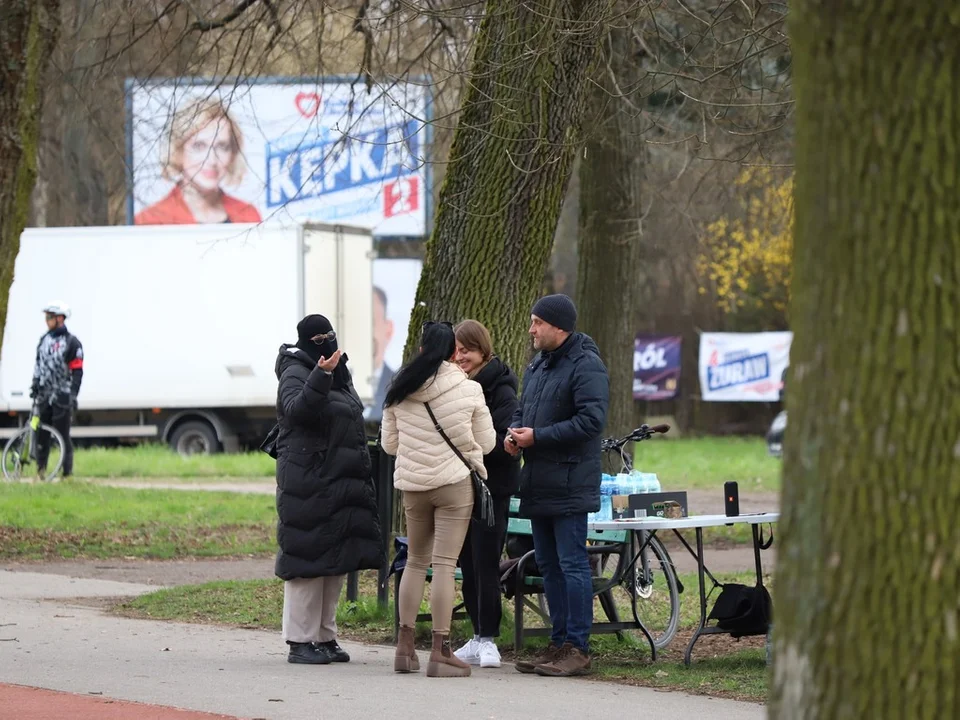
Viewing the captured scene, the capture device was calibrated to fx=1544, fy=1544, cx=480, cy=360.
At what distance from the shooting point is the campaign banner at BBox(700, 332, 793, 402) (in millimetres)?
31094

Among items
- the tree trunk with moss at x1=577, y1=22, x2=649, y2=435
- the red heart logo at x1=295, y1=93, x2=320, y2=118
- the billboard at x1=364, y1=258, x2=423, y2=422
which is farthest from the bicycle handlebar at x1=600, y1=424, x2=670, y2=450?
the billboard at x1=364, y1=258, x2=423, y2=422

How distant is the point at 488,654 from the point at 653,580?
1.55 m

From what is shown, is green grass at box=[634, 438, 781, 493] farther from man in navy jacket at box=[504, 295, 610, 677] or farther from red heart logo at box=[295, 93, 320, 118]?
man in navy jacket at box=[504, 295, 610, 677]

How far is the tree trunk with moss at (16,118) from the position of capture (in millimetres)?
10258

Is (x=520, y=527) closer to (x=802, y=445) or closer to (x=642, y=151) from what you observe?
(x=802, y=445)

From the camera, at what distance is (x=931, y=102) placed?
3.56m

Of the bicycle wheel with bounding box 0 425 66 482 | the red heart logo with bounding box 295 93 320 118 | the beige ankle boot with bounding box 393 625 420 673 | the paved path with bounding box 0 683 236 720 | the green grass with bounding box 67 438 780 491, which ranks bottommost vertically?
the paved path with bounding box 0 683 236 720

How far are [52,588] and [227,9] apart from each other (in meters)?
5.16

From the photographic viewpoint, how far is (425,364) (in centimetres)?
754

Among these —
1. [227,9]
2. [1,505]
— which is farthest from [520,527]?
[1,505]

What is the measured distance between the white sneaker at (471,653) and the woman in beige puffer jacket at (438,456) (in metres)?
0.35

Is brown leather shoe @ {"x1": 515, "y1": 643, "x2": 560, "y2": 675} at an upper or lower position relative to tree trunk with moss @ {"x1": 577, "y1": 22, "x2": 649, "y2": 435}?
lower

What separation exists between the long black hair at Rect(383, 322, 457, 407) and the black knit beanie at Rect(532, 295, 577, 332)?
0.47 meters

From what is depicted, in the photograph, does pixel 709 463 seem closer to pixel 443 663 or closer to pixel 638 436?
pixel 638 436
